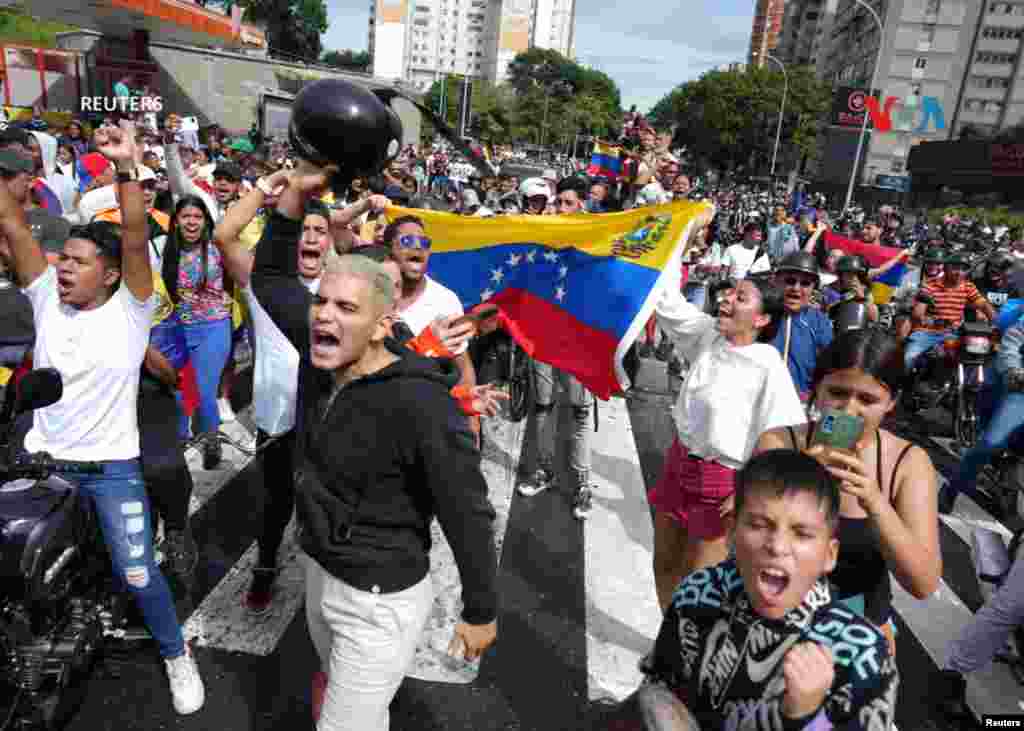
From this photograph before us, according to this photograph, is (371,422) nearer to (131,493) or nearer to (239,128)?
(131,493)

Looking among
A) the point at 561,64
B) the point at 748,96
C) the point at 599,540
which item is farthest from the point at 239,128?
the point at 561,64

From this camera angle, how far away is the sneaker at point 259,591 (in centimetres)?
405

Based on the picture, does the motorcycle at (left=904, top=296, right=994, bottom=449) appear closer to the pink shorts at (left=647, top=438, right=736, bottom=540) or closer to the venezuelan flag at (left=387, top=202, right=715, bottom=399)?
the venezuelan flag at (left=387, top=202, right=715, bottom=399)

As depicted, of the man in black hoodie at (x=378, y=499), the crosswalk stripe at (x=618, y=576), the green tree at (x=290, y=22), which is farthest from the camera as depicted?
the green tree at (x=290, y=22)

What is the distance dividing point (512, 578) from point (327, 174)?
2.82m

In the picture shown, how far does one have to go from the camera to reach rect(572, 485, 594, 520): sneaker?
554 cm

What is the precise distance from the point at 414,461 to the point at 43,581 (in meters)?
1.70

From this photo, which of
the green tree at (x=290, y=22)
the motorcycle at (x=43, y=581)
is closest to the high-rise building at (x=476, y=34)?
the green tree at (x=290, y=22)

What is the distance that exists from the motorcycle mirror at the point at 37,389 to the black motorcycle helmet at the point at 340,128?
120cm

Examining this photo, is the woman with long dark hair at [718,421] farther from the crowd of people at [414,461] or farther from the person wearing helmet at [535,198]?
the person wearing helmet at [535,198]

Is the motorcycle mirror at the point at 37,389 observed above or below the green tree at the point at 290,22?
below

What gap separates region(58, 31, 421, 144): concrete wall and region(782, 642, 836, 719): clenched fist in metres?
48.0

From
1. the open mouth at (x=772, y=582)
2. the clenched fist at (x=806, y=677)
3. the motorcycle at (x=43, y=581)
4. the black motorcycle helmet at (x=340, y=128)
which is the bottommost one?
the motorcycle at (x=43, y=581)

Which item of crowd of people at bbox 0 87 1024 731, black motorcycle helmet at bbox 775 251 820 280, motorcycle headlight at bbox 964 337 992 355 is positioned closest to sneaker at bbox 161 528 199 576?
crowd of people at bbox 0 87 1024 731
